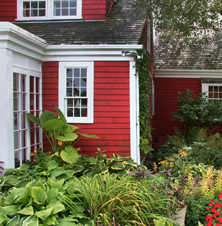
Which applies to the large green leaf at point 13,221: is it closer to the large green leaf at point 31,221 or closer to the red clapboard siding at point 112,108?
the large green leaf at point 31,221

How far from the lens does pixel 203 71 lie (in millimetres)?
13523

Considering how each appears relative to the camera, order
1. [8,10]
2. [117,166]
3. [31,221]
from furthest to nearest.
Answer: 1. [8,10]
2. [117,166]
3. [31,221]

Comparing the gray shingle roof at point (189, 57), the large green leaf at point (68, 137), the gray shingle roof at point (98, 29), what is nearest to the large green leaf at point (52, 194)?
the large green leaf at point (68, 137)

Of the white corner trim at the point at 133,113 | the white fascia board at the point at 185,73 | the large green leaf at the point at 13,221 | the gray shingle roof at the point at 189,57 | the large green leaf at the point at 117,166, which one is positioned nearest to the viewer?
the large green leaf at the point at 13,221

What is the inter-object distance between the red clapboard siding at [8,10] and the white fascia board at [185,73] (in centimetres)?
665

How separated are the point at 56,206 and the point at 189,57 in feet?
38.5

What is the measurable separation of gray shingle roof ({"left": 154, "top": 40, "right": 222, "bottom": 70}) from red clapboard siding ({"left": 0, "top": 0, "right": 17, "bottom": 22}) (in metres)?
6.79

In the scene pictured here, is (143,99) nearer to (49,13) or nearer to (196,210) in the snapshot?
(196,210)

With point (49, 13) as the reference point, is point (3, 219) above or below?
below

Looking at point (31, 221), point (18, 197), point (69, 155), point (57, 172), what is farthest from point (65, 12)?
point (31, 221)

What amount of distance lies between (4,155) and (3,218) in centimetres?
208

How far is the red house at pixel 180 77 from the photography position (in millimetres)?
13594

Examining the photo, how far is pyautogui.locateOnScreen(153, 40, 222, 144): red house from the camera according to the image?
44.6 ft

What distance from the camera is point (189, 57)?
1427 centimetres
